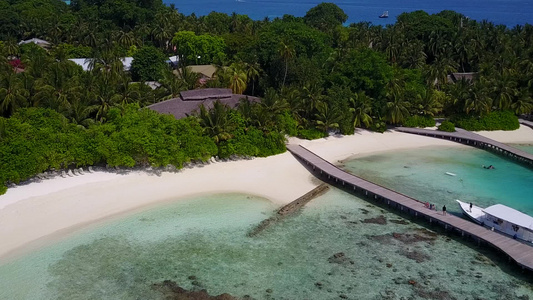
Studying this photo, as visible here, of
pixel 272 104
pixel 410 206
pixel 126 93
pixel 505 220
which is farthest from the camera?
pixel 126 93

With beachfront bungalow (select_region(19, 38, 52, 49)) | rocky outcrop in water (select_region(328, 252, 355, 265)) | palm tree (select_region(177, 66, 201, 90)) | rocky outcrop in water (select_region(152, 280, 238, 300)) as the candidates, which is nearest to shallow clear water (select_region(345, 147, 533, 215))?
rocky outcrop in water (select_region(328, 252, 355, 265))

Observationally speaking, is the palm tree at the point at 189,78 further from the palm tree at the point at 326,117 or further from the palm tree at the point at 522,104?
the palm tree at the point at 522,104

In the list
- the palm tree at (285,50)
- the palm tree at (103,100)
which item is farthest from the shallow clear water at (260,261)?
the palm tree at (285,50)

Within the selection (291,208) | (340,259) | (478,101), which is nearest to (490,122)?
(478,101)

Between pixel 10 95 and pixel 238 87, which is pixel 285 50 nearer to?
pixel 238 87

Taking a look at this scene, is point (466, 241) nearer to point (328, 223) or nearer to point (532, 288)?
point (532, 288)

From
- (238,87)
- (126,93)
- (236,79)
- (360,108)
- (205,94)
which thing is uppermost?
(236,79)

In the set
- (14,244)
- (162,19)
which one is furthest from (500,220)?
(162,19)

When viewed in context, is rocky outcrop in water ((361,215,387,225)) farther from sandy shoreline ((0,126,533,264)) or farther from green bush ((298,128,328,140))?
green bush ((298,128,328,140))
